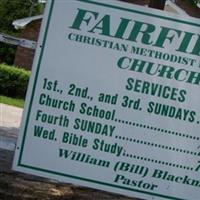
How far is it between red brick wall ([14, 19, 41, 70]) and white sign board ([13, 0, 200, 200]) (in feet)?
70.7

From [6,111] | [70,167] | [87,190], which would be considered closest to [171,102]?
[70,167]

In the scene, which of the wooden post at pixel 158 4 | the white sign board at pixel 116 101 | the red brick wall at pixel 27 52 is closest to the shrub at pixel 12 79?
the red brick wall at pixel 27 52

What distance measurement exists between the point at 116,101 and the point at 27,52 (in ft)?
74.0

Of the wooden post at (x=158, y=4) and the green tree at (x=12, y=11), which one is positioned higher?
the wooden post at (x=158, y=4)

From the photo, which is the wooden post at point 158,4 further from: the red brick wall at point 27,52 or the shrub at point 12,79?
the red brick wall at point 27,52

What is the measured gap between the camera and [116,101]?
4.36 meters

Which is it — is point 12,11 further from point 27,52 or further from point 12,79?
point 12,79

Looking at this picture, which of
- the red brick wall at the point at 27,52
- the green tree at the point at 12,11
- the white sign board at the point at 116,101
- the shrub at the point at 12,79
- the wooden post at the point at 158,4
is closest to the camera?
the white sign board at the point at 116,101

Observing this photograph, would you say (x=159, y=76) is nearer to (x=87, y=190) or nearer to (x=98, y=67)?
(x=98, y=67)

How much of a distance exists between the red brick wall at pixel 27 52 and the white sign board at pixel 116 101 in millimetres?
21555

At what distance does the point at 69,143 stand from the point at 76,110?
0.25 meters

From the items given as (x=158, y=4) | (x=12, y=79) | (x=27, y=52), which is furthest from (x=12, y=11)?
(x=158, y=4)

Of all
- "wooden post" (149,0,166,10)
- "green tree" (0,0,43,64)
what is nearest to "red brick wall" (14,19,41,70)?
"green tree" (0,0,43,64)

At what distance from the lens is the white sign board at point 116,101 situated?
4.30 m
